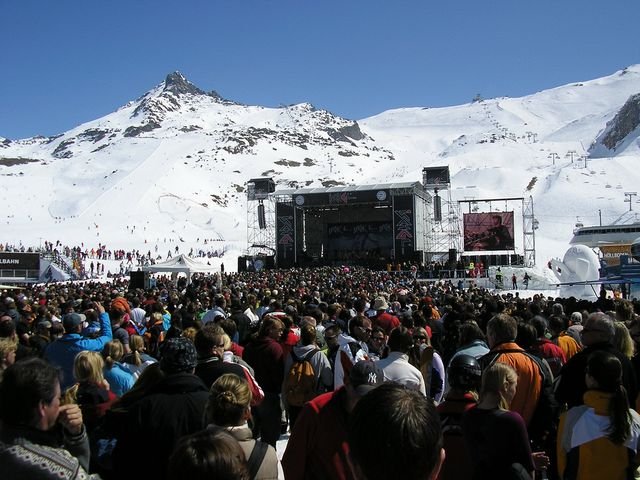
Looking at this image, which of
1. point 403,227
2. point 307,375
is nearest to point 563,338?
point 307,375

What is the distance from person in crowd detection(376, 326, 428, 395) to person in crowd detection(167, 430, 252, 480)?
278cm

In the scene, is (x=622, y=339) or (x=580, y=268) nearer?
(x=622, y=339)

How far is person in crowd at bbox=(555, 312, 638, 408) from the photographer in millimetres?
4211

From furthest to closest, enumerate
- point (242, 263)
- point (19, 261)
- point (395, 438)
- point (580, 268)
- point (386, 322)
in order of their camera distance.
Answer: point (242, 263) < point (19, 261) < point (580, 268) < point (386, 322) < point (395, 438)

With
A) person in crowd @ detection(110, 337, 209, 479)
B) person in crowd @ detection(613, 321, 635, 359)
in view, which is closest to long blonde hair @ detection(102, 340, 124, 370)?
person in crowd @ detection(110, 337, 209, 479)

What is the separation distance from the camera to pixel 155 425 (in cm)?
317

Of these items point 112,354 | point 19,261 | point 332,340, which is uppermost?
point 19,261

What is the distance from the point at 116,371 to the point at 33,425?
2466 millimetres

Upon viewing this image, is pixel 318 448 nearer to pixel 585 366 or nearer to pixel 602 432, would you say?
pixel 602 432

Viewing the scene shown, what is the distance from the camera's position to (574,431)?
136 inches

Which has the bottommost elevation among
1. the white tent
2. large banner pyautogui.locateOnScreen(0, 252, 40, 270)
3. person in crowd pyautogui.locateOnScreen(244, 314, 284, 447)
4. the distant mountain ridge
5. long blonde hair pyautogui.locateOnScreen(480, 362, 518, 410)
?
person in crowd pyautogui.locateOnScreen(244, 314, 284, 447)

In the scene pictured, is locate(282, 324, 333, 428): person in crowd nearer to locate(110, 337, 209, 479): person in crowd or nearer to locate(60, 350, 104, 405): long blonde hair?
locate(60, 350, 104, 405): long blonde hair

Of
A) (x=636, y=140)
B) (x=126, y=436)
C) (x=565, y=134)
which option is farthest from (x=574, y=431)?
(x=565, y=134)

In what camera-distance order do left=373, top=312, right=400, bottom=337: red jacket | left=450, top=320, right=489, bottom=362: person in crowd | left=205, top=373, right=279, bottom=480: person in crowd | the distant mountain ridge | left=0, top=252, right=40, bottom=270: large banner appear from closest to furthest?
1. left=205, top=373, right=279, bottom=480: person in crowd
2. left=450, top=320, right=489, bottom=362: person in crowd
3. left=373, top=312, right=400, bottom=337: red jacket
4. left=0, top=252, right=40, bottom=270: large banner
5. the distant mountain ridge
